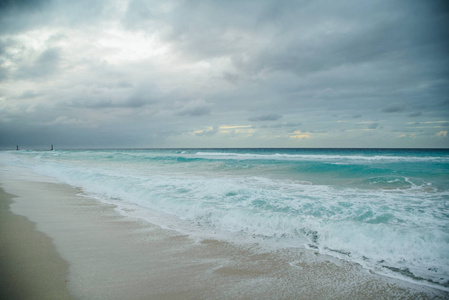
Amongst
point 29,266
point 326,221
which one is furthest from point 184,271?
point 326,221

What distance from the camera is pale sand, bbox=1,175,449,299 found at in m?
2.96

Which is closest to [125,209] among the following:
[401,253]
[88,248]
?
[88,248]

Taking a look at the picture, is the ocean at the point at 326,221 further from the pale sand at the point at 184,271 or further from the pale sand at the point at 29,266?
the pale sand at the point at 29,266

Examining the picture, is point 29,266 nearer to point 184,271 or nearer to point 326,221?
point 184,271

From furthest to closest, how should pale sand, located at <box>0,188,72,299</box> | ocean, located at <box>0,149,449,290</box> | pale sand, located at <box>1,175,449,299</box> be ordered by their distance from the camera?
1. ocean, located at <box>0,149,449,290</box>
2. pale sand, located at <box>1,175,449,299</box>
3. pale sand, located at <box>0,188,72,299</box>

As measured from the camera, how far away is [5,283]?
2912 mm

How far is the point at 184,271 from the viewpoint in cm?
347

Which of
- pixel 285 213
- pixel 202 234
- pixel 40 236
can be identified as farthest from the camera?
pixel 285 213

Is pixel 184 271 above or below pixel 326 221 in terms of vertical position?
below

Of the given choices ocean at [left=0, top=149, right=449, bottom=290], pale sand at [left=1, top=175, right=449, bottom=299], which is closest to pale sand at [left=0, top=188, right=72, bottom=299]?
pale sand at [left=1, top=175, right=449, bottom=299]

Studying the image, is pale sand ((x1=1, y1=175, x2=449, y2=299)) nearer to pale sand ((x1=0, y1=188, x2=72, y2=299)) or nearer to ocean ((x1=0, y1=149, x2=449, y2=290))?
pale sand ((x1=0, y1=188, x2=72, y2=299))

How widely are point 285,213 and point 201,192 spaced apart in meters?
3.79

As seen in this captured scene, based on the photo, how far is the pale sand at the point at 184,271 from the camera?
296 centimetres

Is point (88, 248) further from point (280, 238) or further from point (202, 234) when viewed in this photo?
point (280, 238)
